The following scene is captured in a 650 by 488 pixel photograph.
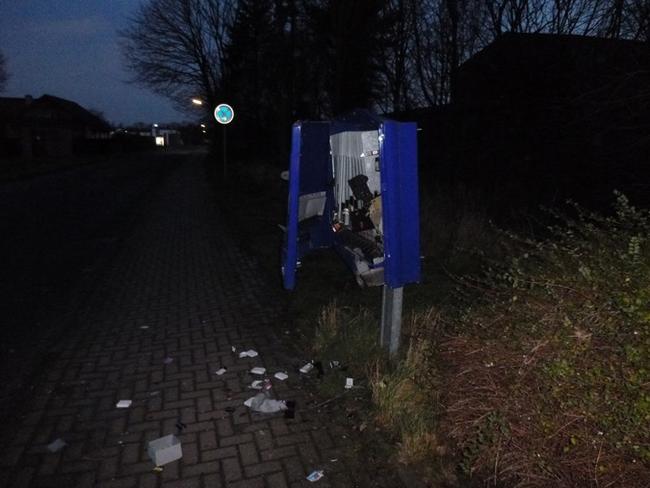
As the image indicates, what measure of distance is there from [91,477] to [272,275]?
14.8 feet

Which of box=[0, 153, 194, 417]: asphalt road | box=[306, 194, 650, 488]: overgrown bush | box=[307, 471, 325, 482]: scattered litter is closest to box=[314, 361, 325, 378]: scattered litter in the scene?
box=[306, 194, 650, 488]: overgrown bush

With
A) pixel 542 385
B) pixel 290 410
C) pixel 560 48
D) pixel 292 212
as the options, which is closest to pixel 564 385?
pixel 542 385

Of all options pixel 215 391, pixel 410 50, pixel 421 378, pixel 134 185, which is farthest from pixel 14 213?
pixel 410 50

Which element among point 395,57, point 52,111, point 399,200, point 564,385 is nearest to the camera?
point 564,385

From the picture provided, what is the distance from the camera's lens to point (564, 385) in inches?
108

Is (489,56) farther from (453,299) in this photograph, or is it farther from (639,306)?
(639,306)

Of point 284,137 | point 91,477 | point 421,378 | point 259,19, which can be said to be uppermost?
point 259,19

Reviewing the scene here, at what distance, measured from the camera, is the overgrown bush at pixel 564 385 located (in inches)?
97.0

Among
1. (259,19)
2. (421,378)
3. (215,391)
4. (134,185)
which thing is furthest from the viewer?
(259,19)

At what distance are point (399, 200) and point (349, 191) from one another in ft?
8.38

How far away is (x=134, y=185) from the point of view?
2269cm

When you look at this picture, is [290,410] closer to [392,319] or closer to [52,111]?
[392,319]

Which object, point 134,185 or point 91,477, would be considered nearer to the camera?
point 91,477

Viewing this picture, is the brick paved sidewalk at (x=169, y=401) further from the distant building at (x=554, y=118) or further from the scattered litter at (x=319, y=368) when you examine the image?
the distant building at (x=554, y=118)
